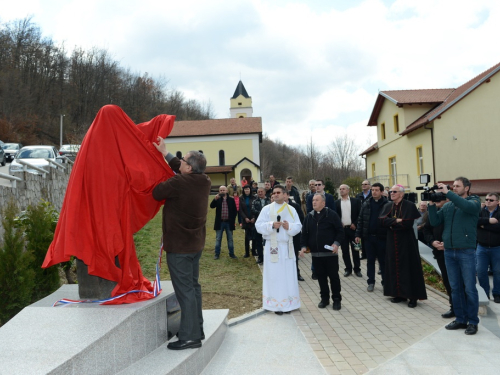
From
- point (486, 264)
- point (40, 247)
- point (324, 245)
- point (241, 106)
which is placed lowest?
point (486, 264)

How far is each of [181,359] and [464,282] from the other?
4.09 meters

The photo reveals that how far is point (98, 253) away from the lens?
14.3 ft

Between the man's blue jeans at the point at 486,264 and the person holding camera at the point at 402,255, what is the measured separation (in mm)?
1413

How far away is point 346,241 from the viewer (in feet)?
33.1

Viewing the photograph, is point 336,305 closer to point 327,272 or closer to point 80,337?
point 327,272

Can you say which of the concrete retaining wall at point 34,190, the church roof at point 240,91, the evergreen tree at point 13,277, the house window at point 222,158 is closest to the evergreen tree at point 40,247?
the evergreen tree at point 13,277

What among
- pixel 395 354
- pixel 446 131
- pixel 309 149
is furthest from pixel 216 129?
pixel 395 354

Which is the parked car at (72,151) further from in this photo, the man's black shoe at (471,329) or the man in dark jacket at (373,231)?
the man's black shoe at (471,329)

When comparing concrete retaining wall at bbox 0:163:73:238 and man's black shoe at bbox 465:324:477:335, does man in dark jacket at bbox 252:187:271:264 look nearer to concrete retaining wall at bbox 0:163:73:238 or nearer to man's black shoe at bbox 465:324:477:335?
concrete retaining wall at bbox 0:163:73:238

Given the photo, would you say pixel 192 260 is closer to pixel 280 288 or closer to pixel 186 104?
pixel 280 288

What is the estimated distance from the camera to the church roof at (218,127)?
194 ft

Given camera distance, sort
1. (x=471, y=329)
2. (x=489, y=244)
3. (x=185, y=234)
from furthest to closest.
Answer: (x=489, y=244) → (x=471, y=329) → (x=185, y=234)

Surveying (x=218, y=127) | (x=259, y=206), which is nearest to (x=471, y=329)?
(x=259, y=206)

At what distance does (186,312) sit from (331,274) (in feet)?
12.1
